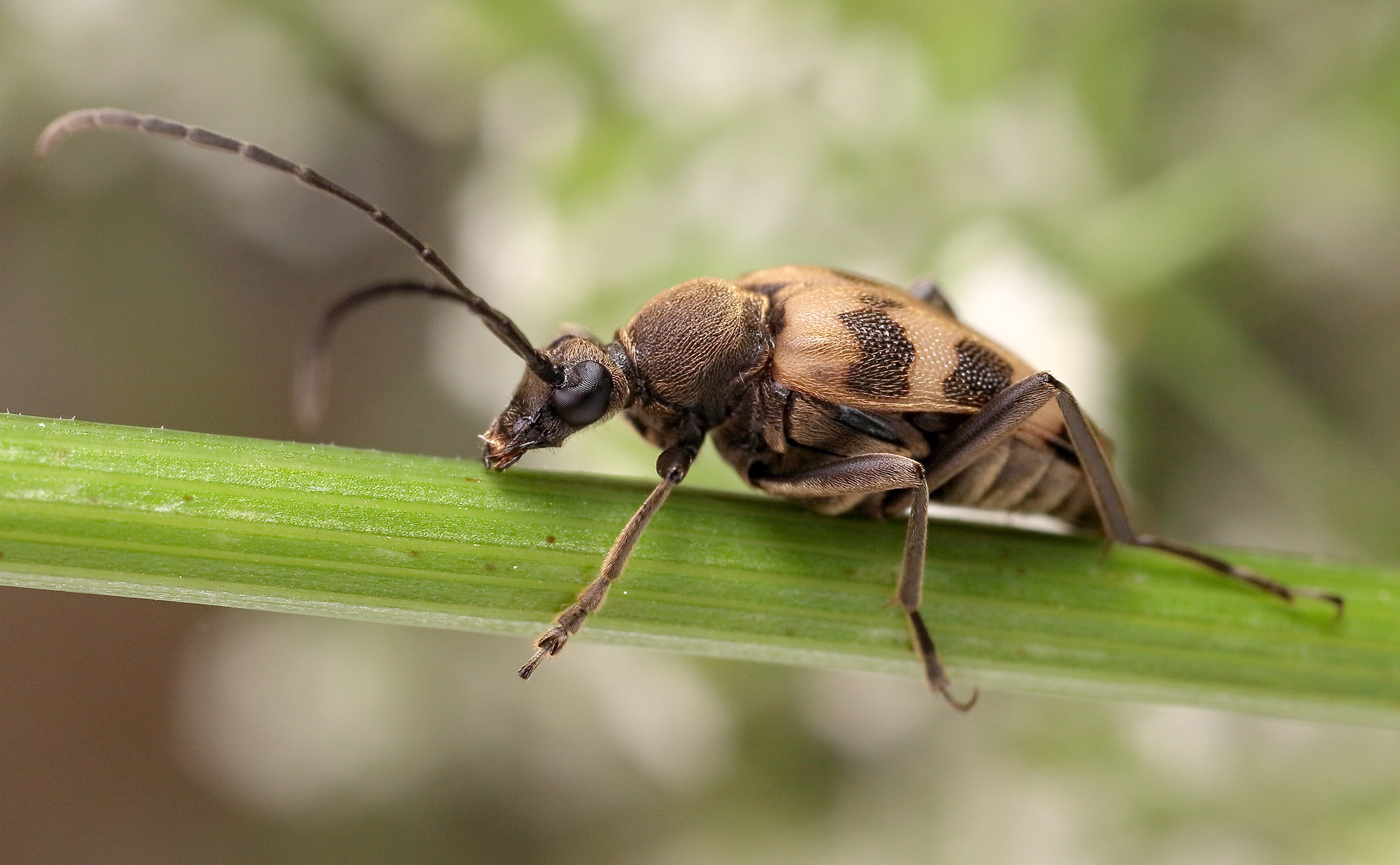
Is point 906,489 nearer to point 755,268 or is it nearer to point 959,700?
point 959,700

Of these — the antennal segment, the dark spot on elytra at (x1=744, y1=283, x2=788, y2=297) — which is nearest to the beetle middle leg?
the dark spot on elytra at (x1=744, y1=283, x2=788, y2=297)

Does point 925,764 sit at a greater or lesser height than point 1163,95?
lesser

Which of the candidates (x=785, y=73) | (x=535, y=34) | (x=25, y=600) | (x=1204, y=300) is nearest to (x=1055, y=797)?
(x=1204, y=300)

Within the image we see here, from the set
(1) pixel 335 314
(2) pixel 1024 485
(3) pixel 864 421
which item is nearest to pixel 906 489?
(3) pixel 864 421

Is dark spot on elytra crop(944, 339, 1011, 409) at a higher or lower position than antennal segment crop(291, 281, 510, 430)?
higher

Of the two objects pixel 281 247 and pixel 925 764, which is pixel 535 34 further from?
pixel 925 764

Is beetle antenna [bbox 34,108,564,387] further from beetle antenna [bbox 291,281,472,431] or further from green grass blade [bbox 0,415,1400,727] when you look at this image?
green grass blade [bbox 0,415,1400,727]

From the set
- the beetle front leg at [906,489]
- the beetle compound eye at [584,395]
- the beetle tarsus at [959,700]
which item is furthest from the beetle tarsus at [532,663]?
the beetle tarsus at [959,700]
